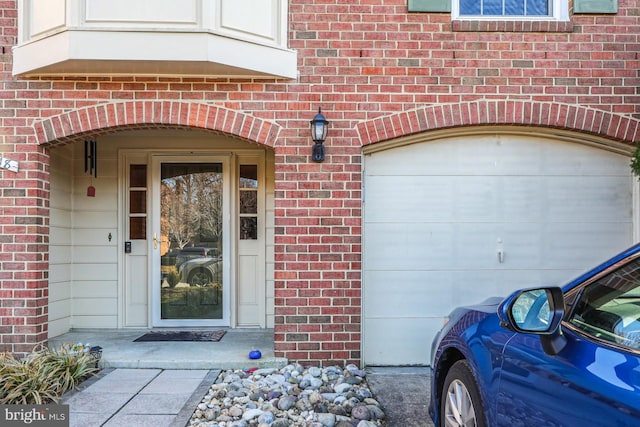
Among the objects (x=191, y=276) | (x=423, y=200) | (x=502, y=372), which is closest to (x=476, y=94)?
(x=423, y=200)

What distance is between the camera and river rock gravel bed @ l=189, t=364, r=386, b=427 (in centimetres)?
360

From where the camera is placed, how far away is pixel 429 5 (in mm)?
4957

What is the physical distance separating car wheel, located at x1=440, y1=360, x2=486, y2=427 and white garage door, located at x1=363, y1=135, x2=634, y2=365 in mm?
2096

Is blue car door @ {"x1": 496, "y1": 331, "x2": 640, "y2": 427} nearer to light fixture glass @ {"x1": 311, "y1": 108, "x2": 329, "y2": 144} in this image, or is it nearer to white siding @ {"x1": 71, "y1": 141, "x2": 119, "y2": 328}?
light fixture glass @ {"x1": 311, "y1": 108, "x2": 329, "y2": 144}

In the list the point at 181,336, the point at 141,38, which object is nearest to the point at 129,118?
the point at 141,38

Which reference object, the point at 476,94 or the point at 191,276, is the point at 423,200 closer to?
the point at 476,94

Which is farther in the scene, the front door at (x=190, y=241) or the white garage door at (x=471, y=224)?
the front door at (x=190, y=241)

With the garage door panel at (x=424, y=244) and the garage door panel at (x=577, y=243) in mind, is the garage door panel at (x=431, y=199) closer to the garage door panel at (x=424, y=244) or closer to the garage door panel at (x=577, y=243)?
the garage door panel at (x=424, y=244)

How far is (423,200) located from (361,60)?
1571 millimetres

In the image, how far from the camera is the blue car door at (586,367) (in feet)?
5.37

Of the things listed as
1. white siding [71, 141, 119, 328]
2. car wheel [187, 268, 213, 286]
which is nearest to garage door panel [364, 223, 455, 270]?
car wheel [187, 268, 213, 286]
